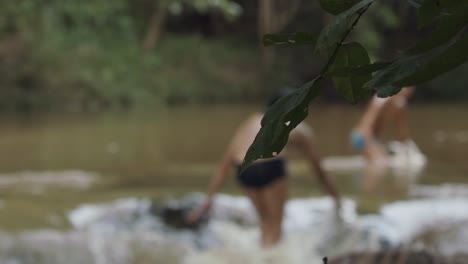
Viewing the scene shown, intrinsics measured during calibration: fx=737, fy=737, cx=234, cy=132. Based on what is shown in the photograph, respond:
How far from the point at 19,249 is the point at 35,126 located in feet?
28.6

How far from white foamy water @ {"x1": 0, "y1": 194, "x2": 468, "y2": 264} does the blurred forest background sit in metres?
10.5

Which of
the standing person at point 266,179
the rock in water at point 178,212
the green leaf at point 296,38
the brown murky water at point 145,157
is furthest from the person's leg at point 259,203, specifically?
the green leaf at point 296,38

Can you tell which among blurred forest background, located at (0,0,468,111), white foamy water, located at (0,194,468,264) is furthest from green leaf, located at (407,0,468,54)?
blurred forest background, located at (0,0,468,111)

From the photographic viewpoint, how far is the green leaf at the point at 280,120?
1.08 metres

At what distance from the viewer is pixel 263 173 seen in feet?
16.8

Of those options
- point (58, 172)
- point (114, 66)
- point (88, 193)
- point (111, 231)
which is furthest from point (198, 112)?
point (111, 231)

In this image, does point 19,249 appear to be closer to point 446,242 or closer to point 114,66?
point 446,242

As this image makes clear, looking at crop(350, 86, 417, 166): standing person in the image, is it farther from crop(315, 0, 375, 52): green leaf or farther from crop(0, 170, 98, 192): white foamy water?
crop(315, 0, 375, 52): green leaf

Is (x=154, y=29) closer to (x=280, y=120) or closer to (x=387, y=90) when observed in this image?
(x=280, y=120)

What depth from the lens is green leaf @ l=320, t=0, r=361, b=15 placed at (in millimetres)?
1096

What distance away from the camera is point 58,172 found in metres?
8.93

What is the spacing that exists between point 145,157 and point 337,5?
9.36 m

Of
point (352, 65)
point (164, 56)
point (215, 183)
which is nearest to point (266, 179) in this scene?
point (215, 183)

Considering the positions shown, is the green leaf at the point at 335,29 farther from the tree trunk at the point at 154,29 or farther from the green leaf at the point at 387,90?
the tree trunk at the point at 154,29
